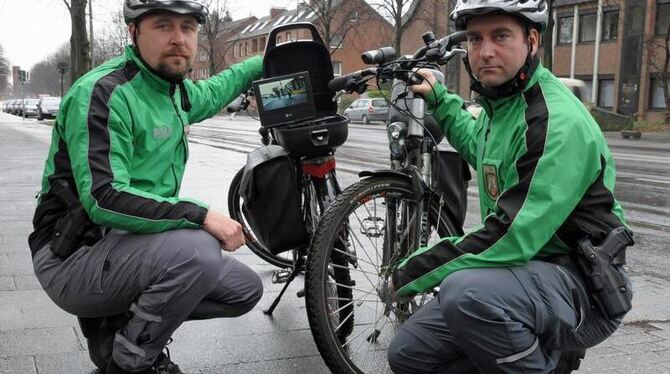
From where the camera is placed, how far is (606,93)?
3881cm

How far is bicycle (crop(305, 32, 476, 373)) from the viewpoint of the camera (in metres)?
3.13

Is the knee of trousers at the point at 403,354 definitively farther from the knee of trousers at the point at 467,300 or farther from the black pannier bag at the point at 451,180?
the black pannier bag at the point at 451,180

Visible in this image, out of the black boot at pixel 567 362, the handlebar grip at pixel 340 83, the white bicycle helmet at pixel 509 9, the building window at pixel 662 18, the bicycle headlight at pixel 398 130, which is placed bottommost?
the black boot at pixel 567 362

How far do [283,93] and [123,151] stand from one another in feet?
3.73

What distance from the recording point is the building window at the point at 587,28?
39344 mm

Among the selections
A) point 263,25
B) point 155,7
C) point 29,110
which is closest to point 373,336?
point 155,7

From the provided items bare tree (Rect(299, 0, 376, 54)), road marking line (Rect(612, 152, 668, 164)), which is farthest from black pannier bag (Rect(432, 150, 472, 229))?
bare tree (Rect(299, 0, 376, 54))

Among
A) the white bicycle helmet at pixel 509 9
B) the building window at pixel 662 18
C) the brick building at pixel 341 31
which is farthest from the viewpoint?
the brick building at pixel 341 31

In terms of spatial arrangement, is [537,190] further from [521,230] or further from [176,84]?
[176,84]

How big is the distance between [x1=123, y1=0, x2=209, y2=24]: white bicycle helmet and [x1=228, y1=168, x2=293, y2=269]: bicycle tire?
1923 millimetres

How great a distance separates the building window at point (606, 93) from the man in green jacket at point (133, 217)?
128 ft

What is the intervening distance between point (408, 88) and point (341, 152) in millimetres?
13508

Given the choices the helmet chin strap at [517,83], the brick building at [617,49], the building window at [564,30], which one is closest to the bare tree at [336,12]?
the building window at [564,30]

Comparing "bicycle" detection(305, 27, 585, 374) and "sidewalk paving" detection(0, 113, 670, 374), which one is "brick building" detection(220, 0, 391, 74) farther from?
"bicycle" detection(305, 27, 585, 374)
